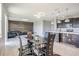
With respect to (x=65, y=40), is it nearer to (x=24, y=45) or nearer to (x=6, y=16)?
(x=24, y=45)

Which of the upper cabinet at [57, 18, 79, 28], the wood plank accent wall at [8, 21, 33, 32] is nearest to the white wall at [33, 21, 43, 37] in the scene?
the wood plank accent wall at [8, 21, 33, 32]

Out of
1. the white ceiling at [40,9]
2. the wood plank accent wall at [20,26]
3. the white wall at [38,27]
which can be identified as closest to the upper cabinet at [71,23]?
the white ceiling at [40,9]

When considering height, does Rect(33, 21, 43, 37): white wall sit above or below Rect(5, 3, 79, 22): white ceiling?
below

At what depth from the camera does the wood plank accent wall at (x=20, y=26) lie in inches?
74.4

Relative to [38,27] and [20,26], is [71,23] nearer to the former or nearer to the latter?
[38,27]

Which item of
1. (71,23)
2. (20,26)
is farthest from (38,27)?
(71,23)

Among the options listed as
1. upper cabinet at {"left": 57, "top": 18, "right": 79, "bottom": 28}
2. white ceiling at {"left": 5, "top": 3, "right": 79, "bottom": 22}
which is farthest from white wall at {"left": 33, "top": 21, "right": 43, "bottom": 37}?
upper cabinet at {"left": 57, "top": 18, "right": 79, "bottom": 28}

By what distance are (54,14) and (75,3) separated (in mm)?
416

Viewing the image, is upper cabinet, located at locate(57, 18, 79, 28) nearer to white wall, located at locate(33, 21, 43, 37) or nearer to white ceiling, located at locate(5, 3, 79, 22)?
white ceiling, located at locate(5, 3, 79, 22)

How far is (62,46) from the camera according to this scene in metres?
1.89

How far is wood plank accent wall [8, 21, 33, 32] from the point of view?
1.89m

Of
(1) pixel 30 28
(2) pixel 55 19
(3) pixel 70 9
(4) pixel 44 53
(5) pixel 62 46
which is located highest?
(3) pixel 70 9

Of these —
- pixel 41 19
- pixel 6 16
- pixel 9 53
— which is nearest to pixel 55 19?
pixel 41 19

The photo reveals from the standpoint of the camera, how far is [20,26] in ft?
6.30
